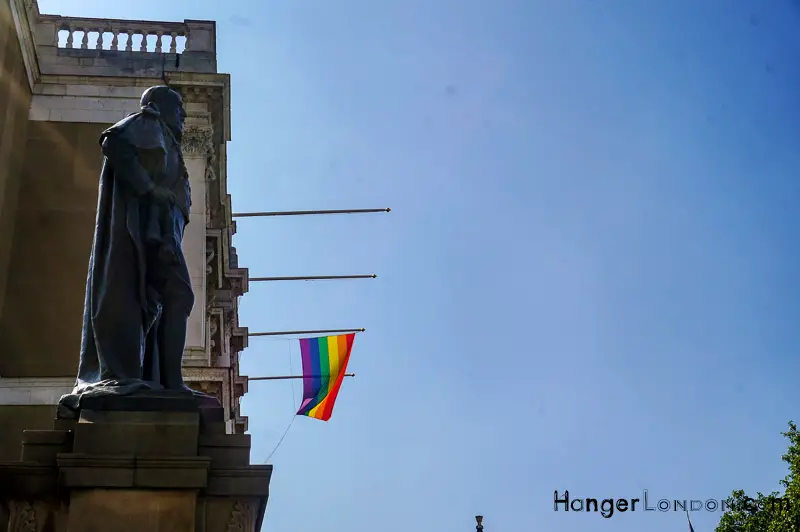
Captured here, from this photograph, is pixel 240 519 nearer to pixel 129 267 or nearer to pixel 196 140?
pixel 129 267

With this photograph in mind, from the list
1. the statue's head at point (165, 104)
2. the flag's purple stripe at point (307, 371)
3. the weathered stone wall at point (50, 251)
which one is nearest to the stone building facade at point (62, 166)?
the weathered stone wall at point (50, 251)

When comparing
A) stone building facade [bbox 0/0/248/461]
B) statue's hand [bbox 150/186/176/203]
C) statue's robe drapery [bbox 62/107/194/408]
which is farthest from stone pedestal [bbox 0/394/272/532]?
stone building facade [bbox 0/0/248/461]

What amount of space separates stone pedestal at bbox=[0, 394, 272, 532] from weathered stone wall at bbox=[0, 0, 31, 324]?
53.0 ft

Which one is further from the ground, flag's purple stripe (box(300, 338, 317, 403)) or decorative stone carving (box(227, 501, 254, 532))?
flag's purple stripe (box(300, 338, 317, 403))

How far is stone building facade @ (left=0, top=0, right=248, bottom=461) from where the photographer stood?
22.1 meters

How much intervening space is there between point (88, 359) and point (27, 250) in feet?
54.3

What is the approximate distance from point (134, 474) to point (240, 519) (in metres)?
0.83

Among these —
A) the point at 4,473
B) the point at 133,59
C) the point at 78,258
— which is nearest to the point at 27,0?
the point at 133,59

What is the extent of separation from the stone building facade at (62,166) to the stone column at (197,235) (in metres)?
0.03

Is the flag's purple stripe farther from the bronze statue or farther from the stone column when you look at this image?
the bronze statue

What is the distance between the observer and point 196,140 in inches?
997

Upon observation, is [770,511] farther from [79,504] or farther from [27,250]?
[79,504]

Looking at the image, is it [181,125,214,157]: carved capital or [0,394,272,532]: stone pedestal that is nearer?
[0,394,272,532]: stone pedestal

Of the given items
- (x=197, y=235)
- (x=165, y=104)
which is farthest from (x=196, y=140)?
(x=165, y=104)
